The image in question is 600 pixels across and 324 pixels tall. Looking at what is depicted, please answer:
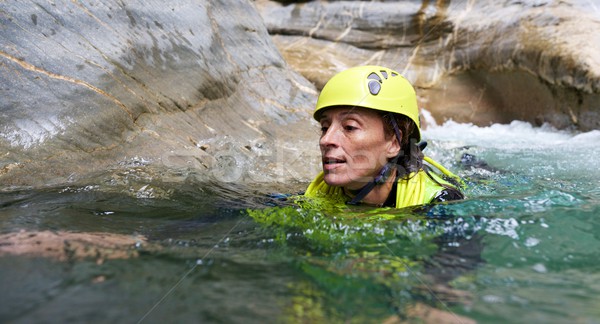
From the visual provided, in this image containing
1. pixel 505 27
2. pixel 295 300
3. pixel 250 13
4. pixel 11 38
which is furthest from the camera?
pixel 505 27

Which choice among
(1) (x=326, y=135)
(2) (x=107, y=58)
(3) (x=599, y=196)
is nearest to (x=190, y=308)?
(1) (x=326, y=135)

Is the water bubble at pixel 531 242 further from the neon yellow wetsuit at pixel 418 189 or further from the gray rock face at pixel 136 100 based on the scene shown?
the gray rock face at pixel 136 100

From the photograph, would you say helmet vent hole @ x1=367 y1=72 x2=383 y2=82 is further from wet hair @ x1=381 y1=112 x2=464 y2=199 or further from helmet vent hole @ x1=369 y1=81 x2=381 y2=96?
wet hair @ x1=381 y1=112 x2=464 y2=199

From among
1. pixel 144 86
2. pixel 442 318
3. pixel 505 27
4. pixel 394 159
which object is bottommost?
pixel 442 318

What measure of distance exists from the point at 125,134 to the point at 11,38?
44.4 inches

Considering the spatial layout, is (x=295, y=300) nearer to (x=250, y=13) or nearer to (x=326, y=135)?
(x=326, y=135)

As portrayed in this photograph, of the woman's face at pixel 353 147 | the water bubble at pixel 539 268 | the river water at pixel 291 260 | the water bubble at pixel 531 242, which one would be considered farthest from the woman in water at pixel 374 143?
the water bubble at pixel 539 268

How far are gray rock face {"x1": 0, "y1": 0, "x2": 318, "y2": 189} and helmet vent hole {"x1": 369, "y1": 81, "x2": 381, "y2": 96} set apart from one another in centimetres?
179

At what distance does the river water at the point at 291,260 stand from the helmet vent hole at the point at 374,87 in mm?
642

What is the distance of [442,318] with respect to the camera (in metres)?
1.75

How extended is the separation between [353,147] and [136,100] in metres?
2.59

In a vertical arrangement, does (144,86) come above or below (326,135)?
above

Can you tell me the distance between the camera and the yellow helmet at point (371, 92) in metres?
2.93

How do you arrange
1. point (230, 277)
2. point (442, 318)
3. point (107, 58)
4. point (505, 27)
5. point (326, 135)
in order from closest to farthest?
1. point (442, 318)
2. point (230, 277)
3. point (326, 135)
4. point (107, 58)
5. point (505, 27)
